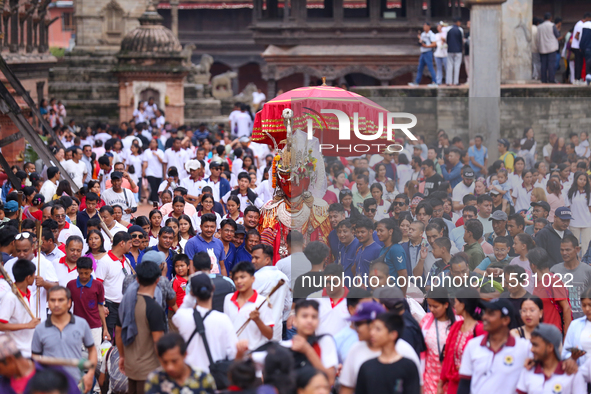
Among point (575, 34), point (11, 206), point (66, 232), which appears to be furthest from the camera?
point (575, 34)

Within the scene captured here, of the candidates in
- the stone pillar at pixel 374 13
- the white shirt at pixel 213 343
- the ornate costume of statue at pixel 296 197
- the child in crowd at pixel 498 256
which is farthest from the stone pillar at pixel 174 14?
the white shirt at pixel 213 343

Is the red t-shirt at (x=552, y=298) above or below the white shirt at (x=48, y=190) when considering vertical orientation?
below

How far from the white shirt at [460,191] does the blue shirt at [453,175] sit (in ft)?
2.18

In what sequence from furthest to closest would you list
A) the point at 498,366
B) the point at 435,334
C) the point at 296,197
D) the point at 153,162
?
1. the point at 153,162
2. the point at 296,197
3. the point at 435,334
4. the point at 498,366

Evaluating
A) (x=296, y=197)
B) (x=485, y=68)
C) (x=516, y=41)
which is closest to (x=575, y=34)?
(x=516, y=41)

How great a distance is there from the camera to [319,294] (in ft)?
21.3

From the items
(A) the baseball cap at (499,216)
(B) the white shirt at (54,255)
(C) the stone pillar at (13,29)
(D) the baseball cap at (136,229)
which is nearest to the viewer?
(B) the white shirt at (54,255)

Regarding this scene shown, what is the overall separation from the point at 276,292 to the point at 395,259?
1.36 metres

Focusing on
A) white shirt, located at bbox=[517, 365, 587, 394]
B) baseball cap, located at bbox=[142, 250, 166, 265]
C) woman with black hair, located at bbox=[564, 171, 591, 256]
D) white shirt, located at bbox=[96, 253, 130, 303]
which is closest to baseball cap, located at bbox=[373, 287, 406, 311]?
white shirt, located at bbox=[517, 365, 587, 394]

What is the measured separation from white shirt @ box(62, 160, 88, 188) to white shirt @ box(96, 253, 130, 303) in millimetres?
5675

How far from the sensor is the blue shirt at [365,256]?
24.1 ft

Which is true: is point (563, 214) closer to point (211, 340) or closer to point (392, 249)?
point (392, 249)

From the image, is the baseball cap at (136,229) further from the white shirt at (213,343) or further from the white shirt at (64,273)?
the white shirt at (213,343)

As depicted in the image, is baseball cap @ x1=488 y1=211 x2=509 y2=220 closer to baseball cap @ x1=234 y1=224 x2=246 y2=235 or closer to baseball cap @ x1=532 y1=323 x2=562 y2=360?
baseball cap @ x1=234 y1=224 x2=246 y2=235
